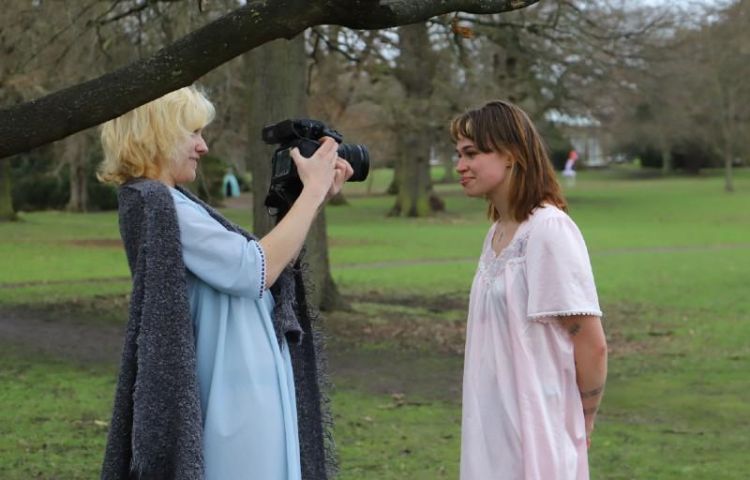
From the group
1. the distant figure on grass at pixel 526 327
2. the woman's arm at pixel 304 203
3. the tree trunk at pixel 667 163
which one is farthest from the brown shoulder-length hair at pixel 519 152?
the tree trunk at pixel 667 163

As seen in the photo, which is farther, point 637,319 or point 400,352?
point 637,319

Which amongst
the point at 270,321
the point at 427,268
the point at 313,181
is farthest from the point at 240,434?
the point at 427,268

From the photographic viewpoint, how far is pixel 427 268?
21.0 m

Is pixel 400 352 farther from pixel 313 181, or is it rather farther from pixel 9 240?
pixel 9 240

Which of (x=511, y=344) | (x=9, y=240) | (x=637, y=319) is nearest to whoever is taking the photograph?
(x=511, y=344)

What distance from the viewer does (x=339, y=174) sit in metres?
3.33

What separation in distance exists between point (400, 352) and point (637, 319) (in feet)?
14.2

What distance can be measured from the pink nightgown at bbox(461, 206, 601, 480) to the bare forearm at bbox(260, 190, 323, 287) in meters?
0.64

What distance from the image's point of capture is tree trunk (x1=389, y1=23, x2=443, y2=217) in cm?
2591

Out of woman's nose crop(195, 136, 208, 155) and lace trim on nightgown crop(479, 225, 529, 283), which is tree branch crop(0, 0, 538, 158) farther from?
lace trim on nightgown crop(479, 225, 529, 283)

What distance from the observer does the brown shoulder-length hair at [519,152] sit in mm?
3469

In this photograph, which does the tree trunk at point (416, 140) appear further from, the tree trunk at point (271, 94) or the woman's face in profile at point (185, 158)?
the woman's face in profile at point (185, 158)

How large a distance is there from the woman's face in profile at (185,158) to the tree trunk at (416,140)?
48.6 feet

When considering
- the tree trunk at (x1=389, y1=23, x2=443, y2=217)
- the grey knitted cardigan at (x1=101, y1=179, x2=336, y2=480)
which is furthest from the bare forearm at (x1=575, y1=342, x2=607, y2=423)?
the tree trunk at (x1=389, y1=23, x2=443, y2=217)
